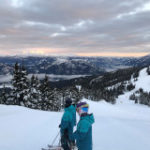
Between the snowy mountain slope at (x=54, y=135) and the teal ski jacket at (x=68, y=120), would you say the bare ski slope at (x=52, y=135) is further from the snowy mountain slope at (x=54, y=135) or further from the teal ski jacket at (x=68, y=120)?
the teal ski jacket at (x=68, y=120)

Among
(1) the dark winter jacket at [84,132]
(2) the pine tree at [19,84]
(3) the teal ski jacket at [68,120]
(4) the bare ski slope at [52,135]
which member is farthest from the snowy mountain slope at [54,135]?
(2) the pine tree at [19,84]

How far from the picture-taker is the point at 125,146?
8.67 m

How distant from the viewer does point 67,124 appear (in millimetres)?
6781

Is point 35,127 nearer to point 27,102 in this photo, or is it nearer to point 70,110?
point 70,110

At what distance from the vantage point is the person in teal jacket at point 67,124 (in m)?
6.78

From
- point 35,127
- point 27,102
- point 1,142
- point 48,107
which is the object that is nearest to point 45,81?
point 48,107

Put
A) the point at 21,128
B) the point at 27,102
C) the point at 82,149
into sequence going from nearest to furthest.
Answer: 1. the point at 82,149
2. the point at 21,128
3. the point at 27,102

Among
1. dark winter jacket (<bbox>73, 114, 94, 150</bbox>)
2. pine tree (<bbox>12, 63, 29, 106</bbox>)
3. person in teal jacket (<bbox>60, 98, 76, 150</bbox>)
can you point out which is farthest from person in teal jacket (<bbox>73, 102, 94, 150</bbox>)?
pine tree (<bbox>12, 63, 29, 106</bbox>)

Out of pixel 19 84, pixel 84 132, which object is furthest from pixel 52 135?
pixel 19 84

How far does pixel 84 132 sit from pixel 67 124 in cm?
184

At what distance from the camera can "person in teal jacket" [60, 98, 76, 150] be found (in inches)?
267

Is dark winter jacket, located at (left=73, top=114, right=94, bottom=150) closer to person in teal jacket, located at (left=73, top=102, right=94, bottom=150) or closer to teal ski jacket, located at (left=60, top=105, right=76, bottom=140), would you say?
person in teal jacket, located at (left=73, top=102, right=94, bottom=150)

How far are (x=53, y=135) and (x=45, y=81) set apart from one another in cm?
3185

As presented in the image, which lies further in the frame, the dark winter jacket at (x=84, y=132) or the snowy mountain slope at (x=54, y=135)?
the snowy mountain slope at (x=54, y=135)
